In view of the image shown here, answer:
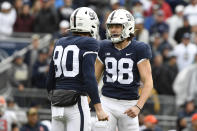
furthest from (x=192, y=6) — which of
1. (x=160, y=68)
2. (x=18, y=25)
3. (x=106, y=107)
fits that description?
(x=106, y=107)

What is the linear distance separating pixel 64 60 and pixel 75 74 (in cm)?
20

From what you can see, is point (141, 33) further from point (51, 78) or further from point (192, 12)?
point (51, 78)

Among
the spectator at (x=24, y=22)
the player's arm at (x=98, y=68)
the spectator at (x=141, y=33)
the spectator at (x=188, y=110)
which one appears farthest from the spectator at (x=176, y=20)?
the player's arm at (x=98, y=68)

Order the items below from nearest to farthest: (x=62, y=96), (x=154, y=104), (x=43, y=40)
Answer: (x=62, y=96)
(x=154, y=104)
(x=43, y=40)

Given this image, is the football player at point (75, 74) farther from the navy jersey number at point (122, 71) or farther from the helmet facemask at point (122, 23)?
the navy jersey number at point (122, 71)

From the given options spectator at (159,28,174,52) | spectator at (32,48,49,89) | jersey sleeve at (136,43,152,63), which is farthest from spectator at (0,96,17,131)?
jersey sleeve at (136,43,152,63)

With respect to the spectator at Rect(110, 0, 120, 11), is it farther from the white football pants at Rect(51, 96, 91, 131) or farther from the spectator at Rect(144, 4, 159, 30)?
the white football pants at Rect(51, 96, 91, 131)

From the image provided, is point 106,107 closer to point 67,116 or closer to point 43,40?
point 67,116

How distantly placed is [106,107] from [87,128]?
57cm

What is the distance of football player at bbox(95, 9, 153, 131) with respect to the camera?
29.9ft

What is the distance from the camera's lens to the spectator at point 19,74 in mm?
16125

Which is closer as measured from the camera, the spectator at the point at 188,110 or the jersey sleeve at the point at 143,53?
the jersey sleeve at the point at 143,53

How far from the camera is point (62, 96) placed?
8.69 m

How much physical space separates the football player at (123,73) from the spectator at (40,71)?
703 centimetres
